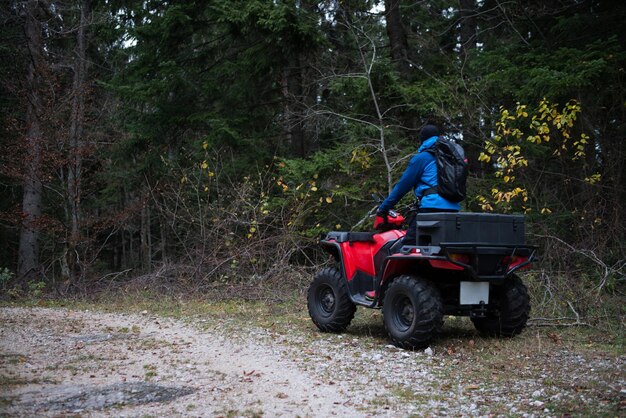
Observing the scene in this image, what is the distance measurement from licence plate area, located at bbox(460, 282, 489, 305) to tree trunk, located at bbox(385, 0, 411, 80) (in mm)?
9984

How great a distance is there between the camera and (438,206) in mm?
7328

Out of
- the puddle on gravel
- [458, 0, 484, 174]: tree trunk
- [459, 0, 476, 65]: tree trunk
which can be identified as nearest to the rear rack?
the puddle on gravel

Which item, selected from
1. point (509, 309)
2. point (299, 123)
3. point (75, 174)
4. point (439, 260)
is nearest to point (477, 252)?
point (439, 260)

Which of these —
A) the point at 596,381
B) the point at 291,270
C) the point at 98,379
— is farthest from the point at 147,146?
the point at 596,381

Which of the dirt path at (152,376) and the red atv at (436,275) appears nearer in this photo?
the dirt path at (152,376)

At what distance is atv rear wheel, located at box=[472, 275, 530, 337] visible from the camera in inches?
298

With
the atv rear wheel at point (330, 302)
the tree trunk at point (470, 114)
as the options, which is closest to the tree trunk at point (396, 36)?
the tree trunk at point (470, 114)

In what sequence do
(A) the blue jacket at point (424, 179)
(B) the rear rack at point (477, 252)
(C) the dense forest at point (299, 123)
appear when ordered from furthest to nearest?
(C) the dense forest at point (299, 123), (A) the blue jacket at point (424, 179), (B) the rear rack at point (477, 252)

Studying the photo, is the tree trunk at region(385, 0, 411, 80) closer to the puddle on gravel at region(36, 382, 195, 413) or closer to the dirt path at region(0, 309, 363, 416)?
the dirt path at region(0, 309, 363, 416)

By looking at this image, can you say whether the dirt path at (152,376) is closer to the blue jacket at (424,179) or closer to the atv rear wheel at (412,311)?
the atv rear wheel at (412,311)

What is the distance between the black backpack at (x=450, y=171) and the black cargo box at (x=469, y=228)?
1.17 ft

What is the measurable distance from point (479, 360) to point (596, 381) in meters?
1.28

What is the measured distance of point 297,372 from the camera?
20.4ft

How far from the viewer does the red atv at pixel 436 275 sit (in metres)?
6.94
